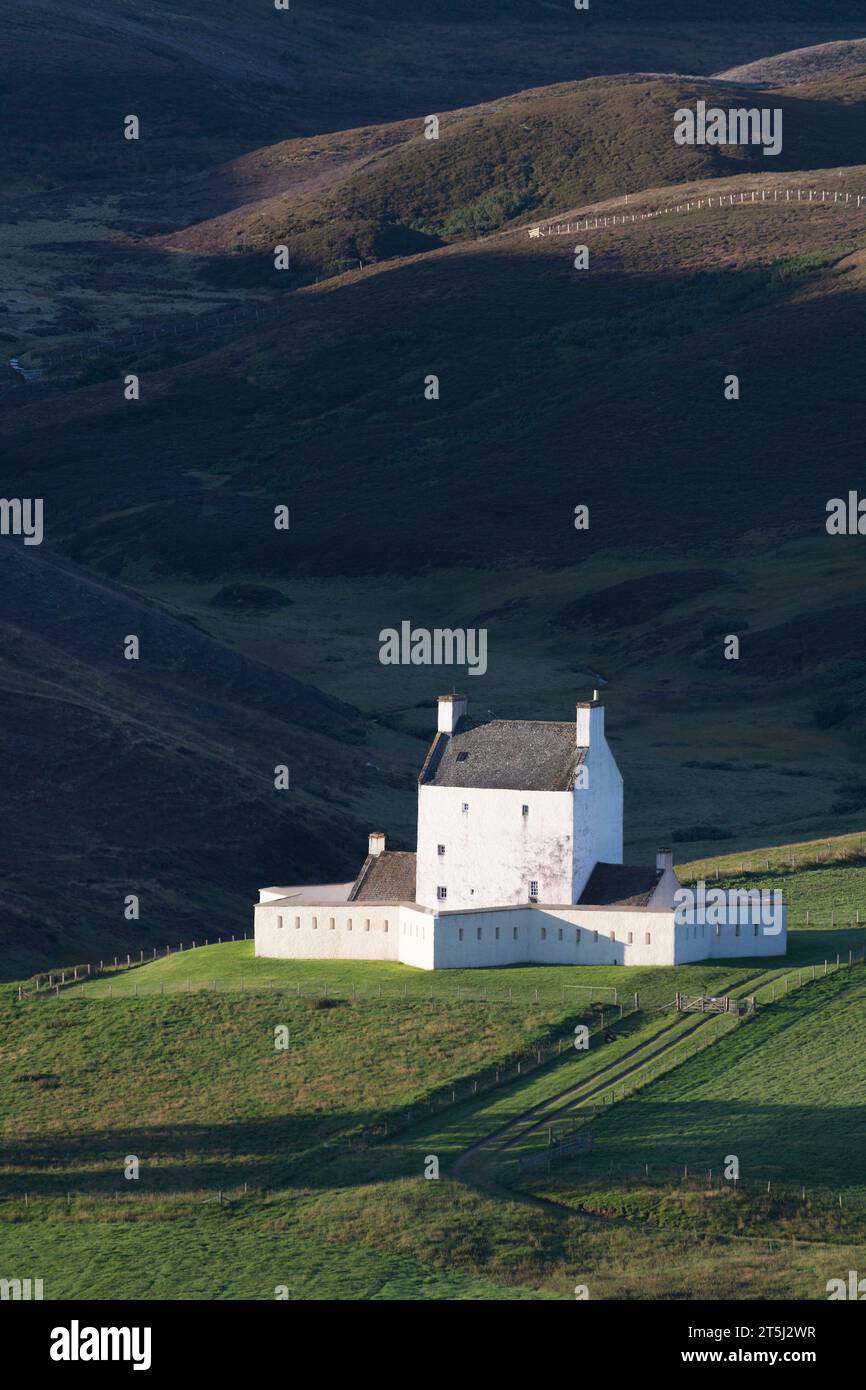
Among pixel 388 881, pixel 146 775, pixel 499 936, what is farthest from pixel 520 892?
pixel 146 775

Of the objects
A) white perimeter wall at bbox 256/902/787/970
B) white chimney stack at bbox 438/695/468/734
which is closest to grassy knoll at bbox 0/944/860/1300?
white perimeter wall at bbox 256/902/787/970

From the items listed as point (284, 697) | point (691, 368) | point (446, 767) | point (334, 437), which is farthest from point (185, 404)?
point (446, 767)

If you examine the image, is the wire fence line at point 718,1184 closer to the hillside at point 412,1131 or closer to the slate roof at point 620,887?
the hillside at point 412,1131

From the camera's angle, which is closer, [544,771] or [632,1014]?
[632,1014]

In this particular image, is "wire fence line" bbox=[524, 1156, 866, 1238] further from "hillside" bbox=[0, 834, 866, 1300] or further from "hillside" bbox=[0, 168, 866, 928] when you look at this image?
"hillside" bbox=[0, 168, 866, 928]
